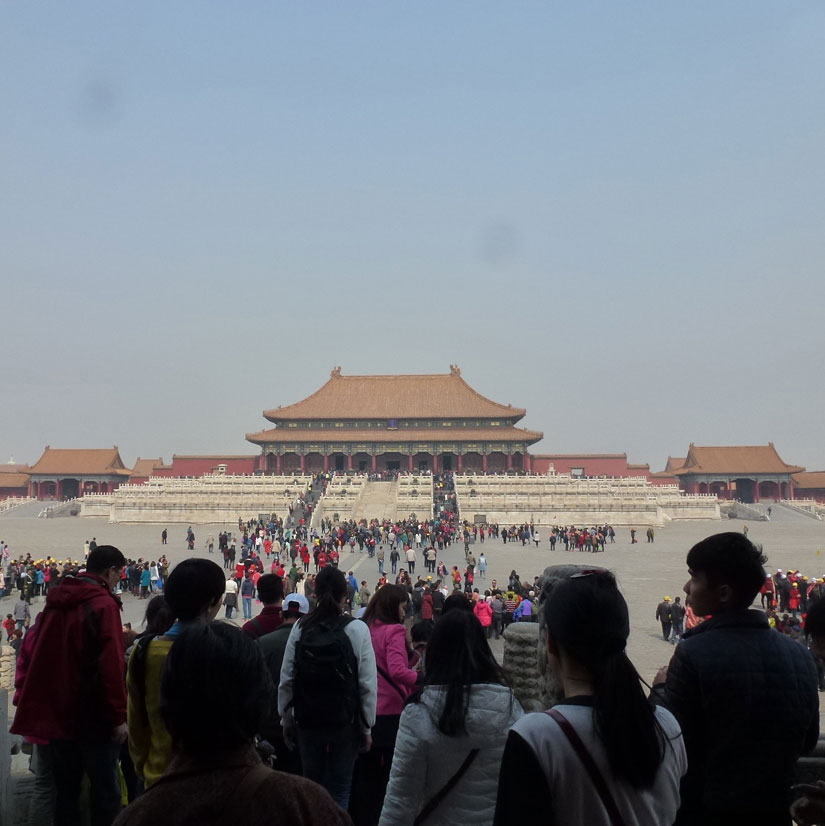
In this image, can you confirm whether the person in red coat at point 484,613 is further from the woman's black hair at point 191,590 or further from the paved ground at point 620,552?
the woman's black hair at point 191,590

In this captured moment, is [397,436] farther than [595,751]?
Yes

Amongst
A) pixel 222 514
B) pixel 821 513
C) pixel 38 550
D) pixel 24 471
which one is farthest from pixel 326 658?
pixel 24 471

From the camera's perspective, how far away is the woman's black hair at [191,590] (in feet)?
11.4

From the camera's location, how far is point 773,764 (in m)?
2.75

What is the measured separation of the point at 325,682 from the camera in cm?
399

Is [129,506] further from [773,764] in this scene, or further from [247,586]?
[773,764]

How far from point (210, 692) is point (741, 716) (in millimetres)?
1734

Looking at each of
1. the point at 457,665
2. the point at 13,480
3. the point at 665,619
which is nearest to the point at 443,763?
the point at 457,665

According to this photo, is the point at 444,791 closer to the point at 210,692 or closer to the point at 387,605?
the point at 210,692

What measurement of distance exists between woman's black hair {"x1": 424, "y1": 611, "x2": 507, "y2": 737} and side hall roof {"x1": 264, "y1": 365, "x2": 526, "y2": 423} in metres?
58.4

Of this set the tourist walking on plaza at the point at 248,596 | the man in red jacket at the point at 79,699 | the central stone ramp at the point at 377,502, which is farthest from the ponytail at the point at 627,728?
the central stone ramp at the point at 377,502

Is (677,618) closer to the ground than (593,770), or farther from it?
closer to the ground

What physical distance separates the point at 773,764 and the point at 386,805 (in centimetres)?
128

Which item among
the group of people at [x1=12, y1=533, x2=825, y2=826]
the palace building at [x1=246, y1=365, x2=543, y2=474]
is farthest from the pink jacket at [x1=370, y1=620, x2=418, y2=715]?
the palace building at [x1=246, y1=365, x2=543, y2=474]
